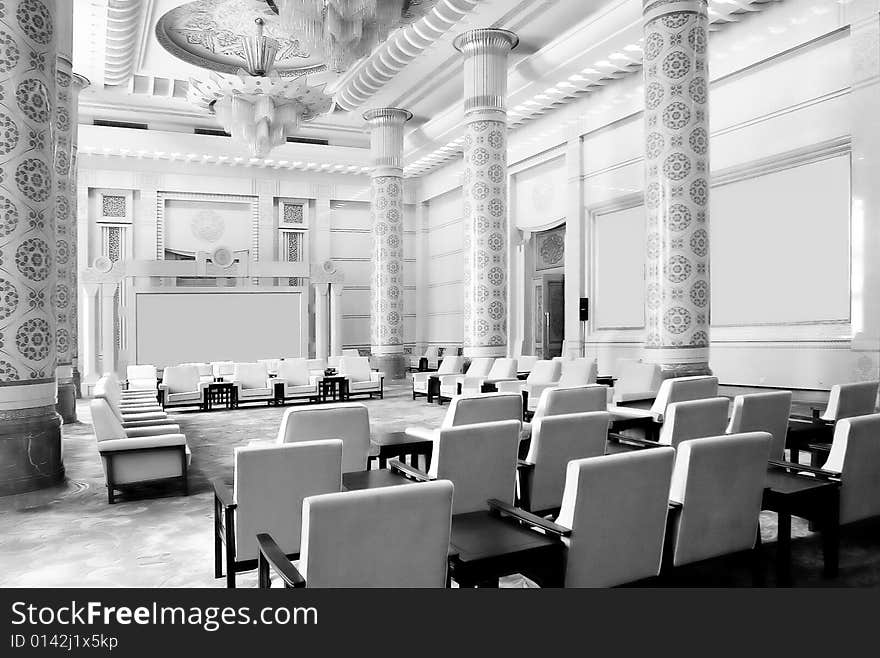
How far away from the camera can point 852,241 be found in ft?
27.1

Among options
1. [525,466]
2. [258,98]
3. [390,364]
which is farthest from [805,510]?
[390,364]

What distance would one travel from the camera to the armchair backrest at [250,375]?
10500mm

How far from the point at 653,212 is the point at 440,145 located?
901 centimetres

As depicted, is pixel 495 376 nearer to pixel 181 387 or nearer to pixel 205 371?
pixel 181 387

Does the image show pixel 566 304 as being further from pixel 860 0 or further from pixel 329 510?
pixel 329 510

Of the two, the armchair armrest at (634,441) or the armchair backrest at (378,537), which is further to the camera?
the armchair armrest at (634,441)

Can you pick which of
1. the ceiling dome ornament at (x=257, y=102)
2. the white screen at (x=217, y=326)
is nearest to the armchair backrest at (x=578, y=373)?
the ceiling dome ornament at (x=257, y=102)

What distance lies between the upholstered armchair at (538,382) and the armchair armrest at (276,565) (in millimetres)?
6850

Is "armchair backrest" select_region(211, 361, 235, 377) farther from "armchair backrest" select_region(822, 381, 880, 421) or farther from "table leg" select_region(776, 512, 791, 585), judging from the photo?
"table leg" select_region(776, 512, 791, 585)

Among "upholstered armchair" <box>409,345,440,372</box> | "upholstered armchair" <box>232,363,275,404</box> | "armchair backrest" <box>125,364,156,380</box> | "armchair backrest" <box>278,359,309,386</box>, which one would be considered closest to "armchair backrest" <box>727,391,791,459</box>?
"upholstered armchair" <box>232,363,275,404</box>

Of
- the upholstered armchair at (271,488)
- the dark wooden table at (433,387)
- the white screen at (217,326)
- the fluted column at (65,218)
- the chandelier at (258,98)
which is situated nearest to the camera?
the upholstered armchair at (271,488)

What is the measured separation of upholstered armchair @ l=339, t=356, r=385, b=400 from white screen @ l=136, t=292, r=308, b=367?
15.0 feet

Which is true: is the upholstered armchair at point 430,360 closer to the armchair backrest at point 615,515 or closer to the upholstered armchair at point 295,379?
the upholstered armchair at point 295,379
